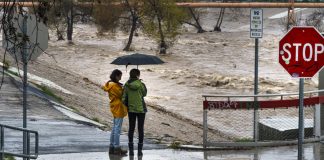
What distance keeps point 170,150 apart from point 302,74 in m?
6.32

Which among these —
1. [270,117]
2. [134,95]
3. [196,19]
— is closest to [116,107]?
[134,95]

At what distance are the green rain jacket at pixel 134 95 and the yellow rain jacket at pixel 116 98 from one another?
404 mm

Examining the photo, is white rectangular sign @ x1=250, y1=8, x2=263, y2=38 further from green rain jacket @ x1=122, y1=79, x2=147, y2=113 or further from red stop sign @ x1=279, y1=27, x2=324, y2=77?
red stop sign @ x1=279, y1=27, x2=324, y2=77

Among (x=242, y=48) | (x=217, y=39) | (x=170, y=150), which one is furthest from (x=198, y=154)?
(x=217, y=39)

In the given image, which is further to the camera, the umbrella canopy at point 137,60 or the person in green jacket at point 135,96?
the umbrella canopy at point 137,60

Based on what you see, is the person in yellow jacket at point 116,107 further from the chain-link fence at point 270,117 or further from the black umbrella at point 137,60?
the chain-link fence at point 270,117

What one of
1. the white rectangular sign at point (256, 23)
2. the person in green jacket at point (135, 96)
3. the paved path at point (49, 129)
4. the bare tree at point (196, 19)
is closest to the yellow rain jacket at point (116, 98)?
the person in green jacket at point (135, 96)

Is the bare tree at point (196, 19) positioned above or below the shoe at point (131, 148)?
above

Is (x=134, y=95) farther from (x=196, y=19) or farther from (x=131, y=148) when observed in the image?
(x=196, y=19)

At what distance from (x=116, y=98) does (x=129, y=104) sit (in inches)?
20.6

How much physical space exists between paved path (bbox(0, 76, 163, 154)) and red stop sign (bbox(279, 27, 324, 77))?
5.63m

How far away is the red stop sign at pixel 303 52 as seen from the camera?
427 inches

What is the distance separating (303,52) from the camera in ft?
35.8

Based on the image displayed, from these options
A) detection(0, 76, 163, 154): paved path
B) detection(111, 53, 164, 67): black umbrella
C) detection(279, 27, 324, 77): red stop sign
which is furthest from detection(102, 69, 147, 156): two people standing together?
detection(279, 27, 324, 77): red stop sign
